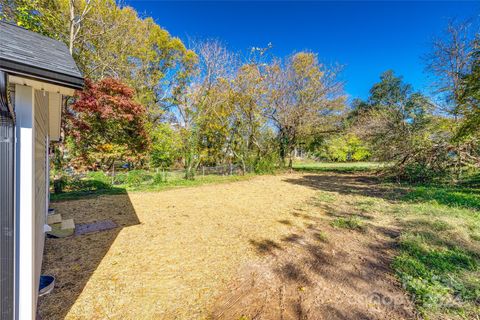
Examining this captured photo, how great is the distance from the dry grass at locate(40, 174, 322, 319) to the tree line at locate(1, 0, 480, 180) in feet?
16.9

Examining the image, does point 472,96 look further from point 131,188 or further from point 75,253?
point 131,188

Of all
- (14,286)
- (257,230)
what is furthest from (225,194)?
(14,286)

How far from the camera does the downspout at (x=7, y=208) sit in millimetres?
1364

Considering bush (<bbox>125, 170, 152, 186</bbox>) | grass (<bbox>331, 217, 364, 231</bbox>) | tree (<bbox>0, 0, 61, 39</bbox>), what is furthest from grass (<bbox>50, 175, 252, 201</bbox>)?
grass (<bbox>331, 217, 364, 231</bbox>)

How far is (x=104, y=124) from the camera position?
9.77 m

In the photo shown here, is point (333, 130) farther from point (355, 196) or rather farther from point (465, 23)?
point (355, 196)

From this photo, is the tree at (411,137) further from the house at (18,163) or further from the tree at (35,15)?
the tree at (35,15)

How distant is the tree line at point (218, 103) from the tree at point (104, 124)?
45 mm

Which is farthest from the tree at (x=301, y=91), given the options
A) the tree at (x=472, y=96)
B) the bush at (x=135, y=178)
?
the bush at (x=135, y=178)

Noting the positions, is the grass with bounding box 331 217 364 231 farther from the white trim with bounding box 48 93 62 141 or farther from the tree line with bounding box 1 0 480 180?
the white trim with bounding box 48 93 62 141

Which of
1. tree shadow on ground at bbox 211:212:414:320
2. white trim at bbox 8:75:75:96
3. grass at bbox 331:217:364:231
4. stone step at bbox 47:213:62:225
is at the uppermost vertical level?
white trim at bbox 8:75:75:96

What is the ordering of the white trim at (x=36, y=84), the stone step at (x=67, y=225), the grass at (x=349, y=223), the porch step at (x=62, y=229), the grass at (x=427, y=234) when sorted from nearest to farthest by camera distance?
the white trim at (x=36, y=84), the grass at (x=427, y=234), the porch step at (x=62, y=229), the stone step at (x=67, y=225), the grass at (x=349, y=223)

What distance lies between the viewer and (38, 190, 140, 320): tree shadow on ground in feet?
7.14

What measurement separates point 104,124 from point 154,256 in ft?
29.3
